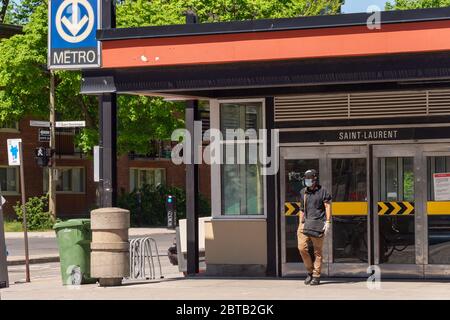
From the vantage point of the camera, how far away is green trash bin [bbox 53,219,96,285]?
18.8 m

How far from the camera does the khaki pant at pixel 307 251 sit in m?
17.4

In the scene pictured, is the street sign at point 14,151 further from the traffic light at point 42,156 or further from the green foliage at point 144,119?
the green foliage at point 144,119

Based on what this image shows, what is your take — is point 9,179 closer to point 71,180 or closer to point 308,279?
point 71,180

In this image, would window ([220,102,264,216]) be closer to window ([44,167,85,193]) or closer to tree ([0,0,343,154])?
tree ([0,0,343,154])

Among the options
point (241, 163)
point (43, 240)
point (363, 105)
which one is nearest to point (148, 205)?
point (43, 240)

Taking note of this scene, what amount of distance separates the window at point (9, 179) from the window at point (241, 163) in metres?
35.9

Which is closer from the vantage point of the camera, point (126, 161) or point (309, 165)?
point (309, 165)

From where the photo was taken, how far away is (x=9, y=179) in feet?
180

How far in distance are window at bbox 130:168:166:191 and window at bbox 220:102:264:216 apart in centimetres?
4226

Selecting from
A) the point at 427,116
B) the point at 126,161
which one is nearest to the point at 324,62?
the point at 427,116

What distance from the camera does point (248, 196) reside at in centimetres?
1956

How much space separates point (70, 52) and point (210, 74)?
269cm

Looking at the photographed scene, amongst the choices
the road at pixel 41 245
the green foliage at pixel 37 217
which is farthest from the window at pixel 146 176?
the road at pixel 41 245
